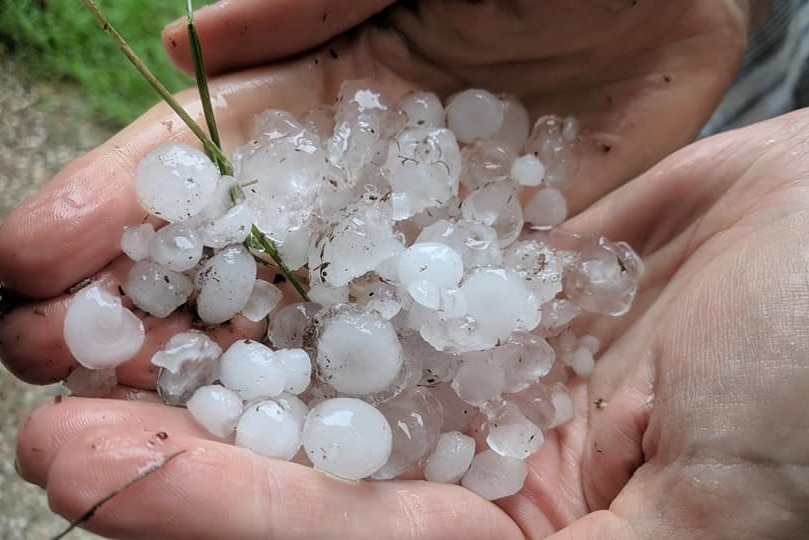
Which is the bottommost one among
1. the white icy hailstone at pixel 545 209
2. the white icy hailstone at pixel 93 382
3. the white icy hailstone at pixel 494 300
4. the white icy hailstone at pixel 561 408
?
the white icy hailstone at pixel 561 408

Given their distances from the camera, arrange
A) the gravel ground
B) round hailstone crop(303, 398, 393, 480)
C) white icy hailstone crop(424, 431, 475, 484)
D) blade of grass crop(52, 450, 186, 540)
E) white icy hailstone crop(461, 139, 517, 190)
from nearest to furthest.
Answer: blade of grass crop(52, 450, 186, 540) → round hailstone crop(303, 398, 393, 480) → white icy hailstone crop(424, 431, 475, 484) → white icy hailstone crop(461, 139, 517, 190) → the gravel ground

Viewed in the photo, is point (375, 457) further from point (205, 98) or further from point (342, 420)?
point (205, 98)

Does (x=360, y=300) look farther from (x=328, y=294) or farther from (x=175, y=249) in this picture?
(x=175, y=249)

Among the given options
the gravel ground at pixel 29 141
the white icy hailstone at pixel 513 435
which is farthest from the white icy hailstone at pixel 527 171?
the gravel ground at pixel 29 141

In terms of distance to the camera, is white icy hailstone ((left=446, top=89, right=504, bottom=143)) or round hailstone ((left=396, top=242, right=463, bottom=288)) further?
white icy hailstone ((left=446, top=89, right=504, bottom=143))

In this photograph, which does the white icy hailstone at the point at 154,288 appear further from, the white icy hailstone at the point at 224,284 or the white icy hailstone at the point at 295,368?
the white icy hailstone at the point at 295,368

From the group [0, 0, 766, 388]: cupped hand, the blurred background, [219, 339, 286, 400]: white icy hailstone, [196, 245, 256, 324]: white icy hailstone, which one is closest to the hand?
[0, 0, 766, 388]: cupped hand

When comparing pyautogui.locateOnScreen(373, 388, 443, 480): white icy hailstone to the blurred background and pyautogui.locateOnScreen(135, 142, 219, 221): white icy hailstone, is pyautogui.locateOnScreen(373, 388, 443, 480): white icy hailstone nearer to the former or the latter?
pyautogui.locateOnScreen(135, 142, 219, 221): white icy hailstone
